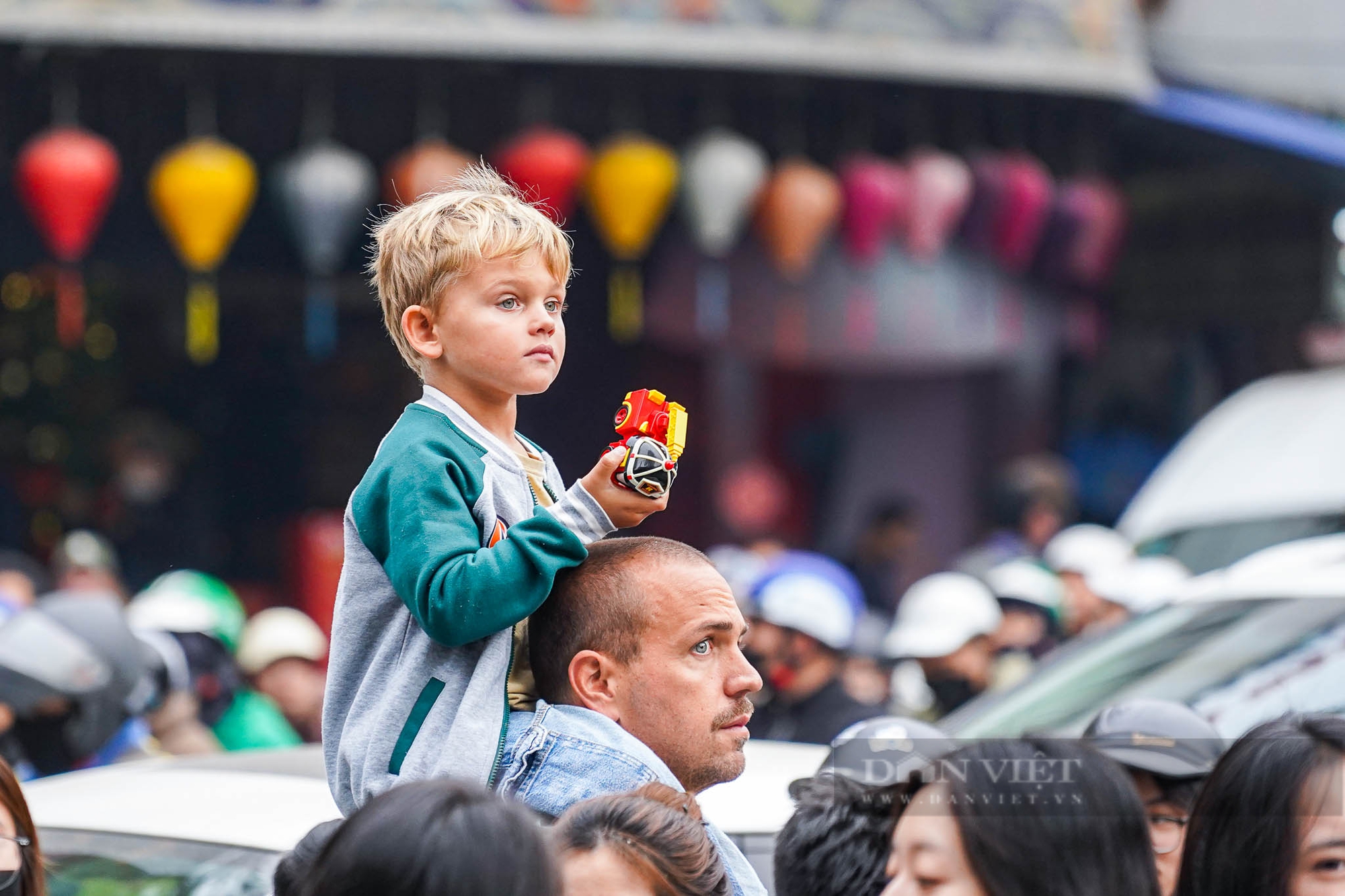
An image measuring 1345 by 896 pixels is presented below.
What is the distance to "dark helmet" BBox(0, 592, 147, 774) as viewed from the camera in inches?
205

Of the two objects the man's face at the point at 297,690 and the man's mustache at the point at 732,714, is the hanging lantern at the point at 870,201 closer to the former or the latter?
the man's face at the point at 297,690

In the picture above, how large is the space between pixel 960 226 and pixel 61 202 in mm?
5902

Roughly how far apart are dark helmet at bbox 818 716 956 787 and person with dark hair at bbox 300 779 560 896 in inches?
33.5

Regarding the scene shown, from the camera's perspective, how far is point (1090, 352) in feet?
44.6

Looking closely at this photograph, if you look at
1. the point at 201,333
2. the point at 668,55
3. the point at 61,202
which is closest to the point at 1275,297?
the point at 668,55

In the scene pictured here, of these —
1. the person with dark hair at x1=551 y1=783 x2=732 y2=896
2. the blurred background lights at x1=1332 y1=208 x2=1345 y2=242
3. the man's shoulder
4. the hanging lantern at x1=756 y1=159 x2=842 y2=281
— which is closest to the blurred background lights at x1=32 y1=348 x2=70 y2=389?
the hanging lantern at x1=756 y1=159 x2=842 y2=281

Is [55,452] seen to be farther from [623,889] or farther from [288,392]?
[623,889]

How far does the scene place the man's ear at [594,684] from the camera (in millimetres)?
2475

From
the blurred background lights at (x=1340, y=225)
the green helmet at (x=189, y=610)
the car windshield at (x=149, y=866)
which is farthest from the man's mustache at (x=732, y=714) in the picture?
the blurred background lights at (x=1340, y=225)

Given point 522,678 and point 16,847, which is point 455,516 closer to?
point 522,678

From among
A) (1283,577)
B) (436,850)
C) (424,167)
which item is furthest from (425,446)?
(424,167)

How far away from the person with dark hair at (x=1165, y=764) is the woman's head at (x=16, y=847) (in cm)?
187

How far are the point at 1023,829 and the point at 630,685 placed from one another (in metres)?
0.59

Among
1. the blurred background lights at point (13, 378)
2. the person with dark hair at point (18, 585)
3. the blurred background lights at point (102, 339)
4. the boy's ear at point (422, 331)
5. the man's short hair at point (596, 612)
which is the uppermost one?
the boy's ear at point (422, 331)
